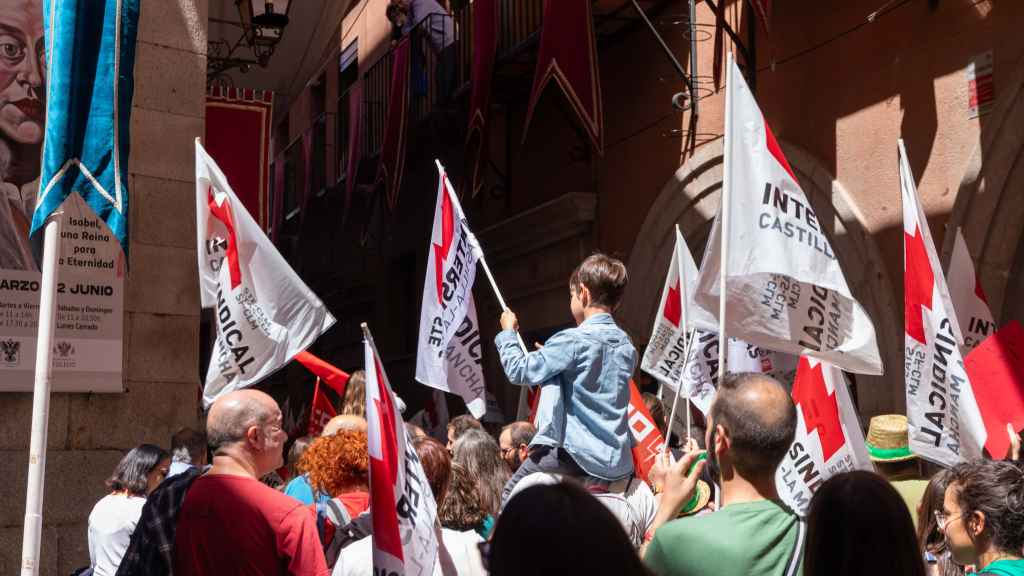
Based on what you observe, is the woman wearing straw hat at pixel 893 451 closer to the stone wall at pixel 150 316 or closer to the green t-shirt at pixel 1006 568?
the green t-shirt at pixel 1006 568

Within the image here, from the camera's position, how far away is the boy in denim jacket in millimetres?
5137

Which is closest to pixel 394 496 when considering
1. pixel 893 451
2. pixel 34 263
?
pixel 893 451

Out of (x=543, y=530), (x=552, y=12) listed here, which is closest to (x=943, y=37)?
(x=552, y=12)

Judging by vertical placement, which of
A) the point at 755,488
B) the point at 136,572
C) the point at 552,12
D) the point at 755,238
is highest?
the point at 552,12

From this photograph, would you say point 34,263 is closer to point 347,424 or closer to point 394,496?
point 347,424

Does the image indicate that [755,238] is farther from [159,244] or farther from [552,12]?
[552,12]

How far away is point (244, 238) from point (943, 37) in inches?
224

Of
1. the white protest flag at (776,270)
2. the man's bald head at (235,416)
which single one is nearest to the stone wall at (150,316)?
the man's bald head at (235,416)

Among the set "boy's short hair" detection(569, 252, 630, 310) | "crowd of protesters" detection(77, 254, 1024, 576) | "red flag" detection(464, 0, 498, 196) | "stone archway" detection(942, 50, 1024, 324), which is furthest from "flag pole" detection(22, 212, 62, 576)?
"red flag" detection(464, 0, 498, 196)

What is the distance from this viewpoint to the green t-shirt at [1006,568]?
11.6 ft

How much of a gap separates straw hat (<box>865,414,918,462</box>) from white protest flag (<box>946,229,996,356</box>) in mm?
1456

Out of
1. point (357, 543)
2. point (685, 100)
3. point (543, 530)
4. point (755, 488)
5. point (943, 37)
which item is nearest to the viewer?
point (543, 530)

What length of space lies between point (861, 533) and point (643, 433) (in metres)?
4.25

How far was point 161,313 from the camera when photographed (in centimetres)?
849
